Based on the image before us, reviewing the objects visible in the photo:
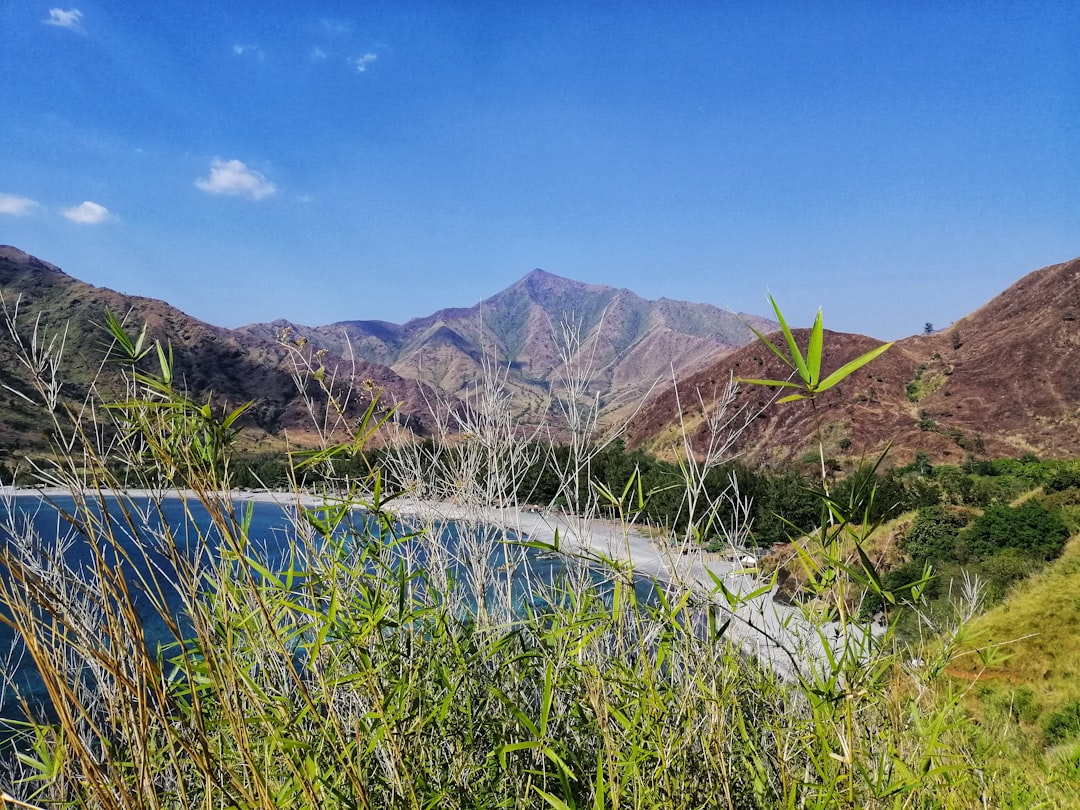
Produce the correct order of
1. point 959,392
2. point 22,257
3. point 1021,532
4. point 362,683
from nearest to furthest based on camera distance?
point 362,683, point 1021,532, point 959,392, point 22,257

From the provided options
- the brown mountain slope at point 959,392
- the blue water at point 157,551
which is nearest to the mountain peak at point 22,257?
the blue water at point 157,551

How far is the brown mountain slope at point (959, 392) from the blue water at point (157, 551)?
66.6 ft

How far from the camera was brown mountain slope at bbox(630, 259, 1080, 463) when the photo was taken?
30578mm

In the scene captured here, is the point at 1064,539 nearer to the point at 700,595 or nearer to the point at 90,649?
the point at 700,595

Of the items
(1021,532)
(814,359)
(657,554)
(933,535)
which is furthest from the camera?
(933,535)

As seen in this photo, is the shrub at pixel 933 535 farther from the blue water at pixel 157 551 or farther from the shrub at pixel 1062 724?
the shrub at pixel 1062 724

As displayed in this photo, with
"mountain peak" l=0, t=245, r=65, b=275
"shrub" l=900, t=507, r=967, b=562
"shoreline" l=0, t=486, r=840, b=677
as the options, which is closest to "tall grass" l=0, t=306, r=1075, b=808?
"shoreline" l=0, t=486, r=840, b=677

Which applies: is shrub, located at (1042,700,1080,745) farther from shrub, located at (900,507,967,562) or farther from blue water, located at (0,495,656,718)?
shrub, located at (900,507,967,562)

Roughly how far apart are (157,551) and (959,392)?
4158 centimetres

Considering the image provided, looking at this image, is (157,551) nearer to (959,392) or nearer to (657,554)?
(657,554)

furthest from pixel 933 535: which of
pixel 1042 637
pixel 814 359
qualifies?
pixel 814 359

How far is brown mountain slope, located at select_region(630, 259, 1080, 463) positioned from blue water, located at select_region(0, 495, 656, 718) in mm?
20313

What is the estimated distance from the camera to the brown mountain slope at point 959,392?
30578 millimetres

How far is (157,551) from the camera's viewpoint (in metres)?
1.05
